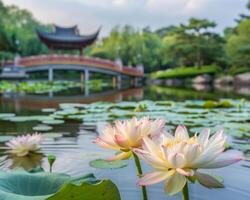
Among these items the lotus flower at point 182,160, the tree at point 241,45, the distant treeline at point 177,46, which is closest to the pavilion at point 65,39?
the distant treeline at point 177,46

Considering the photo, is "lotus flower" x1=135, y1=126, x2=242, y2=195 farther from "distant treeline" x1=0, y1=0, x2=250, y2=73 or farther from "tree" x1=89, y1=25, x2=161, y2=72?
"tree" x1=89, y1=25, x2=161, y2=72

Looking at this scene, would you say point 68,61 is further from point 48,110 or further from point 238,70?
point 48,110

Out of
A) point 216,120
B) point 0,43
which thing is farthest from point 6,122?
point 0,43

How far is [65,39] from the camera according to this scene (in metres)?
28.7

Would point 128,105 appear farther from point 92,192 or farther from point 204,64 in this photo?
point 204,64

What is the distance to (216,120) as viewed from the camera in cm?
529

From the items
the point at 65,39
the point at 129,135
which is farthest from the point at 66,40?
the point at 129,135

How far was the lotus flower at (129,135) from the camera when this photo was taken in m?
1.26

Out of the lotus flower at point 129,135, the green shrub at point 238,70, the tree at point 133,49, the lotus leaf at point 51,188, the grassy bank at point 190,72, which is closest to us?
the lotus leaf at point 51,188

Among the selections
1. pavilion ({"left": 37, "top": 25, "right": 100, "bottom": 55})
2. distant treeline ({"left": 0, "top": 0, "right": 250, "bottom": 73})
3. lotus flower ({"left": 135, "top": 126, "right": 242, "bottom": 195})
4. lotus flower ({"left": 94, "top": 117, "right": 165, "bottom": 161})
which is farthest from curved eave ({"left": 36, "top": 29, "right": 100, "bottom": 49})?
lotus flower ({"left": 135, "top": 126, "right": 242, "bottom": 195})

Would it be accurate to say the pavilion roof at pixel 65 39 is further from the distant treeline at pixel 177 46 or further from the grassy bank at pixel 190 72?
the grassy bank at pixel 190 72

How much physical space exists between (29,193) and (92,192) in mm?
366

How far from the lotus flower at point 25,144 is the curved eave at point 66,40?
25417 mm

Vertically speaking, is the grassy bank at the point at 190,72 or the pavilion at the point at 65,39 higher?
the pavilion at the point at 65,39
